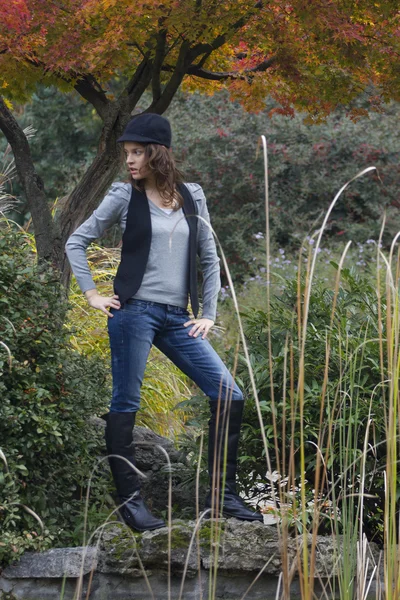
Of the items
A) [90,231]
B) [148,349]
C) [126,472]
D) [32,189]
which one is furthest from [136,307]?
[32,189]

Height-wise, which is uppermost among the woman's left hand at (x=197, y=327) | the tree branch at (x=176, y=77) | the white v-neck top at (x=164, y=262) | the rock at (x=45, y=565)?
the tree branch at (x=176, y=77)

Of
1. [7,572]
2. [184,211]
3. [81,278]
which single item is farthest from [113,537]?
[184,211]

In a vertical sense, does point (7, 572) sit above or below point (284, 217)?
below

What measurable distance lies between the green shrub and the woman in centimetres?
21

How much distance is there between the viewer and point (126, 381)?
11.0 feet

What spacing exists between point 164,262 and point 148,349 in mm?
348

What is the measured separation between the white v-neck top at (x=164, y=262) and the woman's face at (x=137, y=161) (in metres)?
0.13

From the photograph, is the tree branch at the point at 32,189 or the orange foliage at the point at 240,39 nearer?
the orange foliage at the point at 240,39

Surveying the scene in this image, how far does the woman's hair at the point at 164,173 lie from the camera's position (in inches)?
132

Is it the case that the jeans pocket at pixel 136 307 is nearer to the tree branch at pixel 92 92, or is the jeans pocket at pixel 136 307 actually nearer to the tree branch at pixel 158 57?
the tree branch at pixel 158 57

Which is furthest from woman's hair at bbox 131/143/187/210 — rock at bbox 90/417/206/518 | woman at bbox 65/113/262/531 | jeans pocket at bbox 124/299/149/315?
rock at bbox 90/417/206/518

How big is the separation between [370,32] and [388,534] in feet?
10.3

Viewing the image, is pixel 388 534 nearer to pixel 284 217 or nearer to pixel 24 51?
pixel 24 51

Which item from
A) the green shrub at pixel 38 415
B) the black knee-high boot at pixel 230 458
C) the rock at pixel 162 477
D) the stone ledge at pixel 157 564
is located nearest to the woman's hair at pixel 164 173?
the green shrub at pixel 38 415
